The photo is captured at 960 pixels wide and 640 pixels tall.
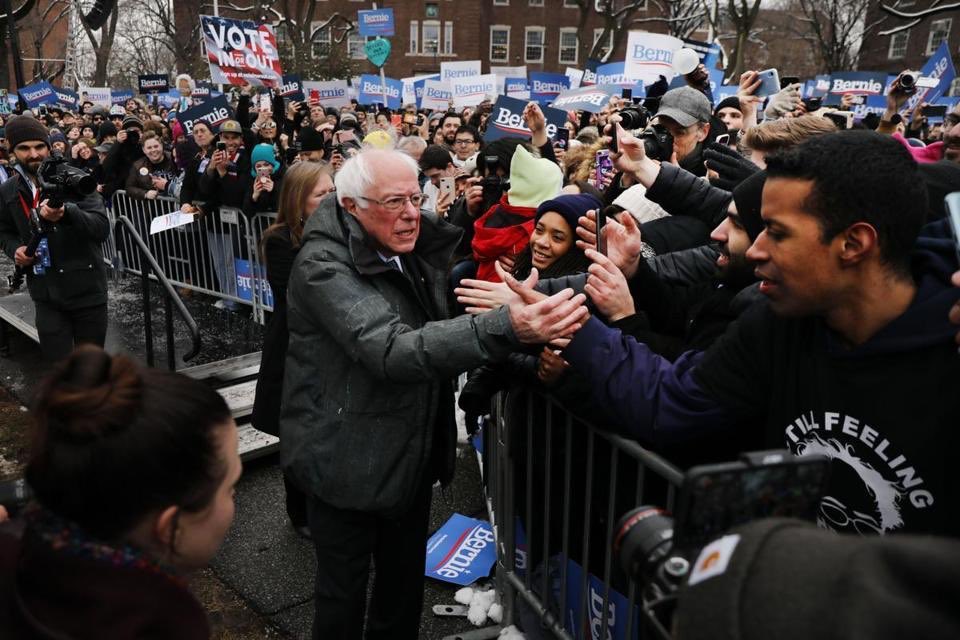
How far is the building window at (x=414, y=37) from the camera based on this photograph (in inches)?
1908

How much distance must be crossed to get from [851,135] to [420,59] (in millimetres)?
51000

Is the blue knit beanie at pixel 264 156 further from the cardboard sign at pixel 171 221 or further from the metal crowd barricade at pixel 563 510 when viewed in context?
the metal crowd barricade at pixel 563 510

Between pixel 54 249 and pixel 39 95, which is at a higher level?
pixel 39 95

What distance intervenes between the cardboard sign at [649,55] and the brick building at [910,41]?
27.7 m

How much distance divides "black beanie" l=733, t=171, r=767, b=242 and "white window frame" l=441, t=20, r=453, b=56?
50.1 m

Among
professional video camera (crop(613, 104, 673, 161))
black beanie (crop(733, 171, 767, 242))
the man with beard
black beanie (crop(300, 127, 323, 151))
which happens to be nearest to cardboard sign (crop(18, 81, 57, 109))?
black beanie (crop(300, 127, 323, 151))

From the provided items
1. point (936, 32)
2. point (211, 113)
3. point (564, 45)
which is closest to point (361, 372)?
point (211, 113)

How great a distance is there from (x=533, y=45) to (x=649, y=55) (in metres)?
42.7

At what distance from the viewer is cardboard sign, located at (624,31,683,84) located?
973cm

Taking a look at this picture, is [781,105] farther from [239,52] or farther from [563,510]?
[239,52]

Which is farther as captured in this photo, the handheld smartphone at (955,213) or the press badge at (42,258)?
the press badge at (42,258)

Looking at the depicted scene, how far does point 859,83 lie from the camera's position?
14.4m

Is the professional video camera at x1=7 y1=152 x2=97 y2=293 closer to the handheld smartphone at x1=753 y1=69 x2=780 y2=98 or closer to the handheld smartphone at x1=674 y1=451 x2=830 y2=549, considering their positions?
the handheld smartphone at x1=674 y1=451 x2=830 y2=549

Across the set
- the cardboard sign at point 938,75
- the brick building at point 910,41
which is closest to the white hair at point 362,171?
the cardboard sign at point 938,75
